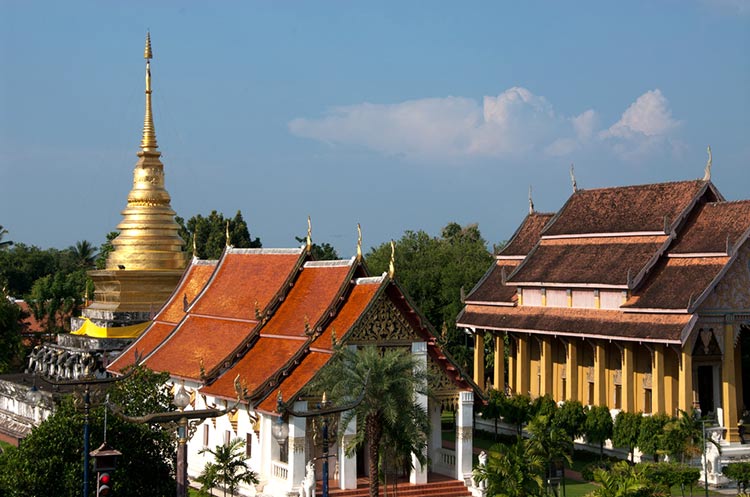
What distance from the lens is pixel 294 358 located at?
3167 cm

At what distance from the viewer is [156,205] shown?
50312 millimetres

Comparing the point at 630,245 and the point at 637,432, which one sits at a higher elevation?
the point at 630,245

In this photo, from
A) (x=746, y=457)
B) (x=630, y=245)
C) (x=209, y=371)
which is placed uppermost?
(x=630, y=245)

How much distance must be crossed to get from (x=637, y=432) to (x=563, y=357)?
26.3 ft

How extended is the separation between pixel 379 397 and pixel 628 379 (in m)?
15.4

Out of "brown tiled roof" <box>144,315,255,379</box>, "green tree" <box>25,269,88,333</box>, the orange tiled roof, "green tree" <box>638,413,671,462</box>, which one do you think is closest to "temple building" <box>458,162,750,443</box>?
"green tree" <box>638,413,671,462</box>

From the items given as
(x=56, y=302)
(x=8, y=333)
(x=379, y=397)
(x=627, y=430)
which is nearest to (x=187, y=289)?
(x=8, y=333)

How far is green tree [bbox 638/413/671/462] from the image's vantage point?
36703mm

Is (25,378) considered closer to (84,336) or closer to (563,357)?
(84,336)

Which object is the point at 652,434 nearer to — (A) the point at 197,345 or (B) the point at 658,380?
(B) the point at 658,380

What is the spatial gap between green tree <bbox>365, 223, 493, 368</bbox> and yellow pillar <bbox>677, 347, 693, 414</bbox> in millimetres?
16326

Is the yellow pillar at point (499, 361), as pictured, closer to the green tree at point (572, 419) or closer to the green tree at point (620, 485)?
the green tree at point (572, 419)

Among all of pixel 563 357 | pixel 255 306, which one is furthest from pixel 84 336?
pixel 563 357

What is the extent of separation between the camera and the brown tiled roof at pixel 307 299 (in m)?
33.3
